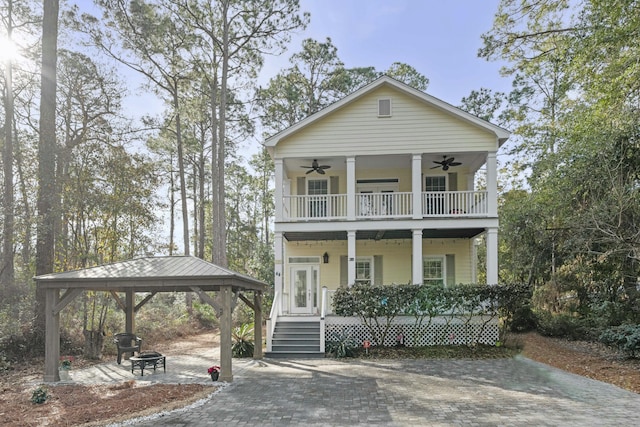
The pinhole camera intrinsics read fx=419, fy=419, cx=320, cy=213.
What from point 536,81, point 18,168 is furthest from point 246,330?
point 536,81

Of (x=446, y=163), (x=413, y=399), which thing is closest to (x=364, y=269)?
(x=446, y=163)

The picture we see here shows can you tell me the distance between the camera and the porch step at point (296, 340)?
12773 mm

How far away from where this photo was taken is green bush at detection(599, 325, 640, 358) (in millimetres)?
10484

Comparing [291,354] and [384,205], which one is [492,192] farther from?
[291,354]

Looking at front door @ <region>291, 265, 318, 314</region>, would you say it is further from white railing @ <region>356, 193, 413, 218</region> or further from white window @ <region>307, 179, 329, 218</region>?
white railing @ <region>356, 193, 413, 218</region>

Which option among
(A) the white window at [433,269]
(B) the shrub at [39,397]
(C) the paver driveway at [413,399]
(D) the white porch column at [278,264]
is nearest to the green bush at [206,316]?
(D) the white porch column at [278,264]

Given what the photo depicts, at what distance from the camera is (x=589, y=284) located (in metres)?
14.7

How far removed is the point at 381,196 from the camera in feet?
51.2

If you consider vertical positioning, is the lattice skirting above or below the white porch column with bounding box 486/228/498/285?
below

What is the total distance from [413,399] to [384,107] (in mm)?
10683

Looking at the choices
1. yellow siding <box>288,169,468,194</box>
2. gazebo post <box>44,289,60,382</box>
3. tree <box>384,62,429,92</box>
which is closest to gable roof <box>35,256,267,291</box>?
gazebo post <box>44,289,60,382</box>

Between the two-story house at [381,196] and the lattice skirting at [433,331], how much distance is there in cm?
135

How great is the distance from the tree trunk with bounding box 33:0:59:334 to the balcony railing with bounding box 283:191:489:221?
7.50 metres

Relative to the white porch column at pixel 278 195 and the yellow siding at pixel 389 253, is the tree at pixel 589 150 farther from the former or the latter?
the white porch column at pixel 278 195
